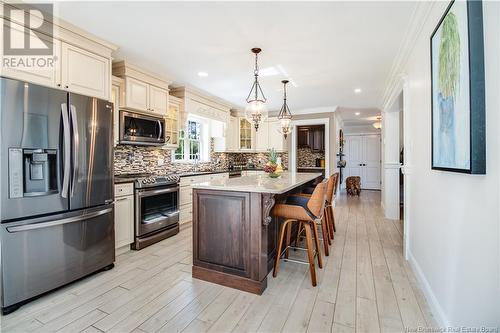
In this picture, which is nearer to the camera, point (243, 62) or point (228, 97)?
point (243, 62)

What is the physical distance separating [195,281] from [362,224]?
326 centimetres

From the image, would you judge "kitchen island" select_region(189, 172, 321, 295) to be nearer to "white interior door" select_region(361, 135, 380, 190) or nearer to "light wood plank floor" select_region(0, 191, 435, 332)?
"light wood plank floor" select_region(0, 191, 435, 332)

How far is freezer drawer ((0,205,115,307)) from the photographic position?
1838mm

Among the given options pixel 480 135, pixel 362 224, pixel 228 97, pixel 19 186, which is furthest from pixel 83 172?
pixel 362 224

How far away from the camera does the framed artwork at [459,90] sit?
1140mm

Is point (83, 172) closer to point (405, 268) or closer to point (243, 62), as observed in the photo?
point (243, 62)

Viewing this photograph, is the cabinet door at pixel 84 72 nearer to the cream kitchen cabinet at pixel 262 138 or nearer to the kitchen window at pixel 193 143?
the kitchen window at pixel 193 143

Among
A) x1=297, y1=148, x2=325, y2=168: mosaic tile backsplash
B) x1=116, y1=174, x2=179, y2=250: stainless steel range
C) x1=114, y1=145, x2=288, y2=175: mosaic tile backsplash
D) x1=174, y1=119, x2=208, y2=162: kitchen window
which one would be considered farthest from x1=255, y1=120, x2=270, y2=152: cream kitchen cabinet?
x1=116, y1=174, x2=179, y2=250: stainless steel range

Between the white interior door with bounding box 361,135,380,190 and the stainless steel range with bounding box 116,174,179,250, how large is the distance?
27.2ft

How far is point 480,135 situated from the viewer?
1143mm

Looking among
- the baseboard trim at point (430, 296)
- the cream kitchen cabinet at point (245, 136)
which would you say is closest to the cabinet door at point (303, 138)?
the cream kitchen cabinet at point (245, 136)

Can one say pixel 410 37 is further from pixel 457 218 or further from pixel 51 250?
pixel 51 250

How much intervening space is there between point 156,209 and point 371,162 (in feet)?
28.7

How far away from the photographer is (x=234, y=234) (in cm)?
219
